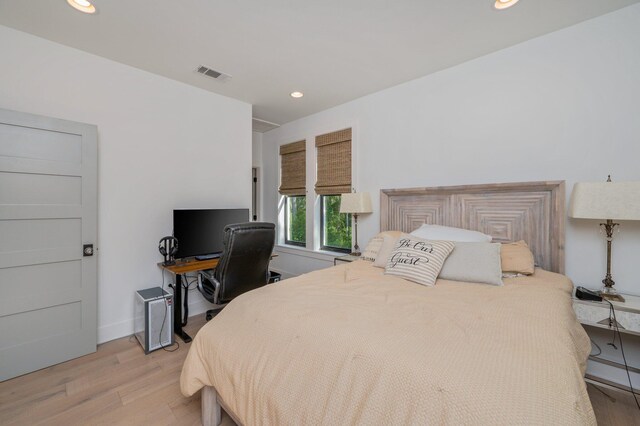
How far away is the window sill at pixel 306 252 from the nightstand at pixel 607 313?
2.41 meters

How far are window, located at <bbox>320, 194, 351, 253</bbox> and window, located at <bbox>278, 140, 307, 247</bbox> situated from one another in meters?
0.34

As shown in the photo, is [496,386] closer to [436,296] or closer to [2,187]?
[436,296]

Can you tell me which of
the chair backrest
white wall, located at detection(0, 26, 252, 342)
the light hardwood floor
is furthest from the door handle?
the chair backrest

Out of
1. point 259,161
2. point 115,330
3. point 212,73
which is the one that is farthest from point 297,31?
point 115,330

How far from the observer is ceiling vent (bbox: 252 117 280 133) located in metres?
4.36

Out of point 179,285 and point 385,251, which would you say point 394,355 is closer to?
point 385,251

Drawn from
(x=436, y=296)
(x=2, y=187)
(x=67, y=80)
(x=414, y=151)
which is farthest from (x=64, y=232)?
(x=414, y=151)

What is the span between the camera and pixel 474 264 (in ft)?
6.51

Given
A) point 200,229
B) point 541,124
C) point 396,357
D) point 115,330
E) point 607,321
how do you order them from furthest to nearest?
1. point 200,229
2. point 115,330
3. point 541,124
4. point 607,321
5. point 396,357

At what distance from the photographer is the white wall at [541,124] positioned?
6.51 feet

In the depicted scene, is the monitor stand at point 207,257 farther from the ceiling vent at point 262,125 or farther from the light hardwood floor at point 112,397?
the ceiling vent at point 262,125

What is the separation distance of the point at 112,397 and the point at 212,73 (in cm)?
294

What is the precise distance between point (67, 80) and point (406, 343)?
3412mm

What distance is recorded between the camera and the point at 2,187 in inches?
81.3
